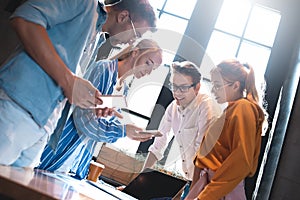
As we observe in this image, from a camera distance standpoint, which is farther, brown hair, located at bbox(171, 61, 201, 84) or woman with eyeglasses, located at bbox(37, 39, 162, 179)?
brown hair, located at bbox(171, 61, 201, 84)

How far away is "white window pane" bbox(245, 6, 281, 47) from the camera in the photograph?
2.49m

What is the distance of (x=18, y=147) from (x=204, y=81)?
59 cm

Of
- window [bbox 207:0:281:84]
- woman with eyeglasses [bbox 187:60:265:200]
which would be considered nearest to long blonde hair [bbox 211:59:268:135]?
woman with eyeglasses [bbox 187:60:265:200]

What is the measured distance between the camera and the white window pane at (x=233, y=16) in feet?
8.27

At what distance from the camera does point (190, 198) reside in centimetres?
105

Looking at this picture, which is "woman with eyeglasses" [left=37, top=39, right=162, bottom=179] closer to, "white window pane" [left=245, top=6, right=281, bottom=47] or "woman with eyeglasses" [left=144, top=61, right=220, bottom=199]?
"woman with eyeglasses" [left=144, top=61, right=220, bottom=199]

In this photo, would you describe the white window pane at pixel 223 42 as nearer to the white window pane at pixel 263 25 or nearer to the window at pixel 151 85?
the white window pane at pixel 263 25

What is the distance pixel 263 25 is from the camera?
8.45ft

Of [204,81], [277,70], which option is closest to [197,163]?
[204,81]

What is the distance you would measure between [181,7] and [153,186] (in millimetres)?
1752

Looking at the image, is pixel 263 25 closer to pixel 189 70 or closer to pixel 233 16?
pixel 233 16

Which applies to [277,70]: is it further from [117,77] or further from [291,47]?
[117,77]

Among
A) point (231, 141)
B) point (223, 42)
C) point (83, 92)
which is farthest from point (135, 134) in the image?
point (223, 42)

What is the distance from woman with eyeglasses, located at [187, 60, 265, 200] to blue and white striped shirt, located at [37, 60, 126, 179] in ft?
1.11
